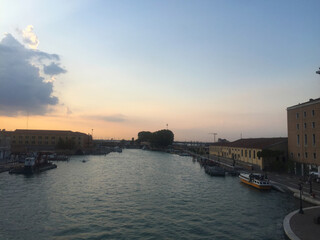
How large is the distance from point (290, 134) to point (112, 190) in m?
35.6

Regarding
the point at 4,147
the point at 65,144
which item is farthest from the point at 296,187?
the point at 65,144

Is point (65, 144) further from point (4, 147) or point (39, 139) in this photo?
point (4, 147)

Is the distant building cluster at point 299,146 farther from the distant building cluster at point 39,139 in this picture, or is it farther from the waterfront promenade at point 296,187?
the distant building cluster at point 39,139

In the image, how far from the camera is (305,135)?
45.3 metres

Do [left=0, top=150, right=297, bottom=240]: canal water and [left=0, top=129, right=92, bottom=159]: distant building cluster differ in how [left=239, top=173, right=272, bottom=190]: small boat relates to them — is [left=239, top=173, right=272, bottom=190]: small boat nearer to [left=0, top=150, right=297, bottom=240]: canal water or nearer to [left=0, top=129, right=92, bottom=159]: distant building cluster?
[left=0, top=150, right=297, bottom=240]: canal water

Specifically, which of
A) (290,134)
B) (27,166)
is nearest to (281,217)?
(290,134)

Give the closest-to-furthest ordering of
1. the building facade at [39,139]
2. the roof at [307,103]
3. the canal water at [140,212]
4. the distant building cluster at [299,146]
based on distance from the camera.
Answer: the canal water at [140,212], the distant building cluster at [299,146], the roof at [307,103], the building facade at [39,139]

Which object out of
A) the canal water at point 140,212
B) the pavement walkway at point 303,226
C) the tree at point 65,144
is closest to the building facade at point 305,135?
the canal water at point 140,212

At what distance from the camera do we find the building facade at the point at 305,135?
41906 millimetres

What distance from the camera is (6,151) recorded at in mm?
87250

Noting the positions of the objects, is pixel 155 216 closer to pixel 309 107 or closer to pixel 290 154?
pixel 309 107

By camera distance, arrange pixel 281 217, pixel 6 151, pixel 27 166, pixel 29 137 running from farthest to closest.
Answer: pixel 29 137 → pixel 6 151 → pixel 27 166 → pixel 281 217

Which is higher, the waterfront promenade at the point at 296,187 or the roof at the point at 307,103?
the roof at the point at 307,103

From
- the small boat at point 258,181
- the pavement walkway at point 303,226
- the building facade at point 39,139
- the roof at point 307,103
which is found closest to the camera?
the pavement walkway at point 303,226
